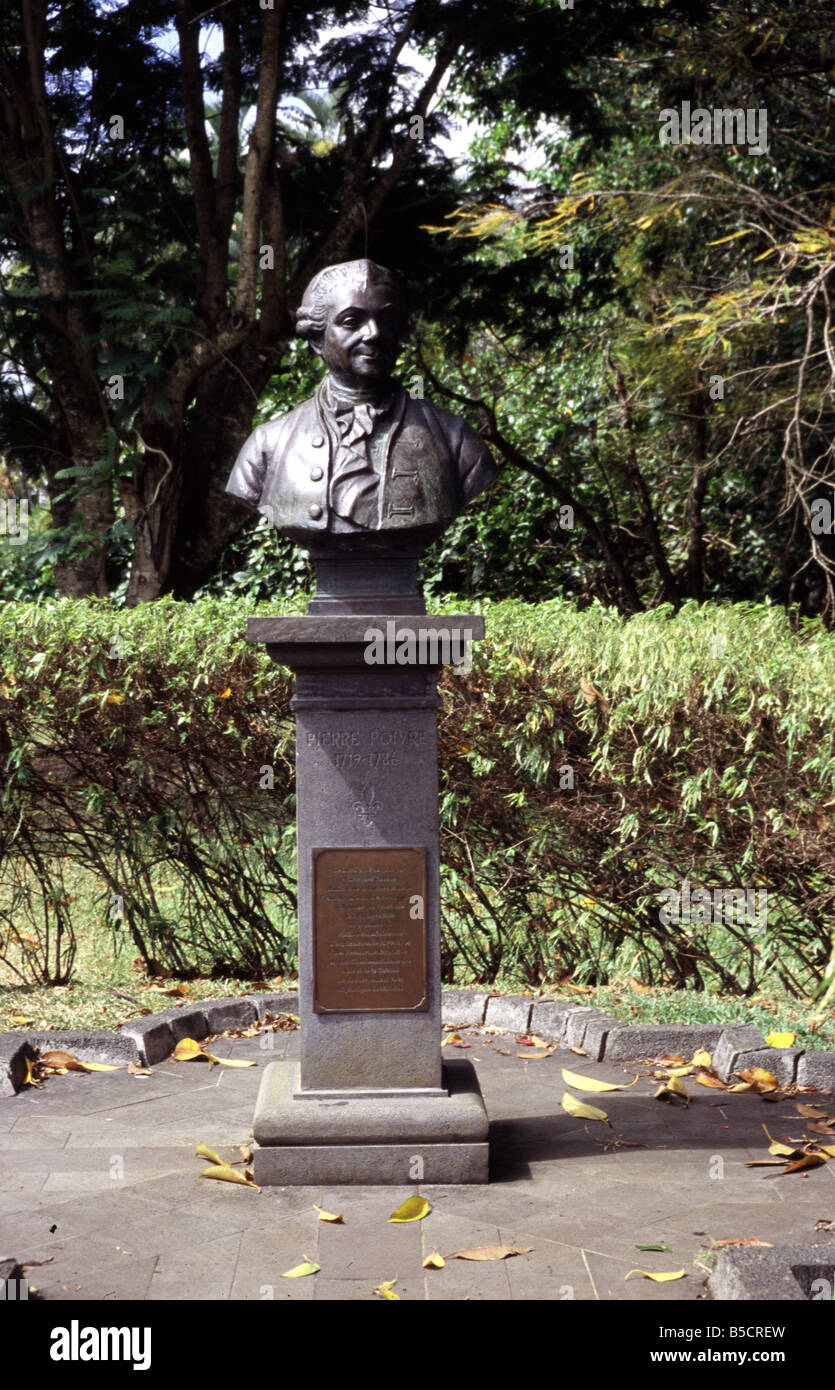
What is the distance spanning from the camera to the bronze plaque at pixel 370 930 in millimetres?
4090

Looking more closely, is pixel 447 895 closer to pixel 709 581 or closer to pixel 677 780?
pixel 677 780

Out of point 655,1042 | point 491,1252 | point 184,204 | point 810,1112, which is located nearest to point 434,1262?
point 491,1252

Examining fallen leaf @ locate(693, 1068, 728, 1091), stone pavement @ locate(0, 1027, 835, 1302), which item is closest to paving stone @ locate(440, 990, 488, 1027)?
stone pavement @ locate(0, 1027, 835, 1302)

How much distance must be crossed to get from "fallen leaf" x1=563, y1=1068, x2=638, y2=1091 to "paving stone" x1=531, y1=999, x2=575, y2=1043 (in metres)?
0.50

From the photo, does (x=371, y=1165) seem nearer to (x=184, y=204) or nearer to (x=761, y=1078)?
(x=761, y=1078)

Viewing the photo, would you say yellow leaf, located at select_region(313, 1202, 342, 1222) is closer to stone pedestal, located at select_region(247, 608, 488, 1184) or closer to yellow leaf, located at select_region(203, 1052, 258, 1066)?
stone pedestal, located at select_region(247, 608, 488, 1184)

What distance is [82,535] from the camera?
8812 millimetres

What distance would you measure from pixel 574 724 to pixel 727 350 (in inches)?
105

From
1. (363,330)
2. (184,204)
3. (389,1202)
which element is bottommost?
(389,1202)

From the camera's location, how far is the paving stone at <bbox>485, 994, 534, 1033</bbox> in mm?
5480

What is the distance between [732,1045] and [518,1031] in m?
0.97

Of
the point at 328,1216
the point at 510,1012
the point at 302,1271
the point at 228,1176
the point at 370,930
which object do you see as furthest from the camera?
the point at 510,1012

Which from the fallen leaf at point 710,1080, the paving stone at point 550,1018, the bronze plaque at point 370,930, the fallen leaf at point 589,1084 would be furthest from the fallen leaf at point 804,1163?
the paving stone at point 550,1018

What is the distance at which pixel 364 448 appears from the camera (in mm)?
4016
